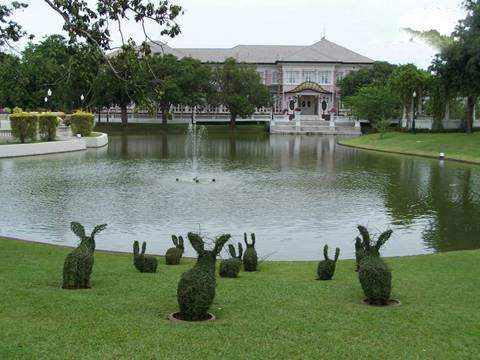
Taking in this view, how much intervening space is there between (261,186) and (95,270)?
15348 millimetres

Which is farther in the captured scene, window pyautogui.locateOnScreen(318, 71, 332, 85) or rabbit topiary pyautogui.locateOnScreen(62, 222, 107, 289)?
window pyautogui.locateOnScreen(318, 71, 332, 85)

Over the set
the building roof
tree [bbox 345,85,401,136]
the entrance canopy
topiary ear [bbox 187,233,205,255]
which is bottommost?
topiary ear [bbox 187,233,205,255]

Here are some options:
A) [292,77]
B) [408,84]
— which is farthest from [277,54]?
[408,84]

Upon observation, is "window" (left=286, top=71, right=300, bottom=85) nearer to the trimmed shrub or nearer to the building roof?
the building roof

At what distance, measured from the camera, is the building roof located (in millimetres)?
99438

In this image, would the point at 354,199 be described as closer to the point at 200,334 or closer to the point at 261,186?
the point at 261,186

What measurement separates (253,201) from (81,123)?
31388 millimetres

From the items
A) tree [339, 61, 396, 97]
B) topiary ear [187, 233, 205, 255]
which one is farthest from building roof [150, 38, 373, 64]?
topiary ear [187, 233, 205, 255]

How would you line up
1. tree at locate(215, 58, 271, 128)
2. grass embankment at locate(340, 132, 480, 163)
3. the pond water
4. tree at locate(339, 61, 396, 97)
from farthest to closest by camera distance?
1. tree at locate(339, 61, 396, 97)
2. tree at locate(215, 58, 271, 128)
3. grass embankment at locate(340, 132, 480, 163)
4. the pond water

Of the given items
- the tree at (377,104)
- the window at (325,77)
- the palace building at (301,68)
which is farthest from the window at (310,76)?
the tree at (377,104)

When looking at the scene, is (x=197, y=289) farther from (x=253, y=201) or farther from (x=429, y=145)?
(x=429, y=145)

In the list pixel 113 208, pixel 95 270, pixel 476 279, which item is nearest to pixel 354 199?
pixel 113 208

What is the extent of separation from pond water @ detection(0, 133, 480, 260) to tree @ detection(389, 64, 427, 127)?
2539 cm

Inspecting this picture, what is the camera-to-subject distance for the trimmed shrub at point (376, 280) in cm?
903
